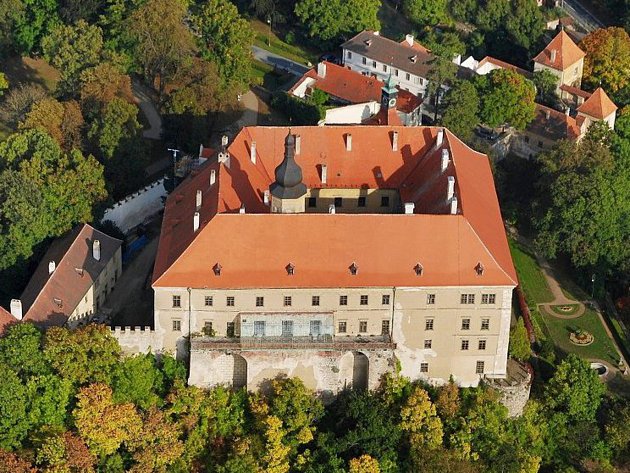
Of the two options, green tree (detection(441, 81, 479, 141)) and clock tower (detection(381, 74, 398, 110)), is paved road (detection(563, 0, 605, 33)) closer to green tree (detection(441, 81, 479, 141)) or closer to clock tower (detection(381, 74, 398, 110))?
green tree (detection(441, 81, 479, 141))

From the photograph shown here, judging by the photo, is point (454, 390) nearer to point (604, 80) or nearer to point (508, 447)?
point (508, 447)

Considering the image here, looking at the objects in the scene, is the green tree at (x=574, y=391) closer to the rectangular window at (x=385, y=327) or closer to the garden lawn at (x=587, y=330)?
the garden lawn at (x=587, y=330)

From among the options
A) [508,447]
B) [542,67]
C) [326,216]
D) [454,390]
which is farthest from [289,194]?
[542,67]

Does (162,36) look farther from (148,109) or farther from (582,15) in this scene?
(582,15)

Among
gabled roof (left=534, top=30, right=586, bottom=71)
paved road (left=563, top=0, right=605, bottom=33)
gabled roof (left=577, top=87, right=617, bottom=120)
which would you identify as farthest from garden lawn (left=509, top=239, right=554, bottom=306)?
paved road (left=563, top=0, right=605, bottom=33)

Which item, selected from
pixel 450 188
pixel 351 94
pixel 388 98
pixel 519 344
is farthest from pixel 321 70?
pixel 519 344
